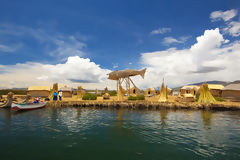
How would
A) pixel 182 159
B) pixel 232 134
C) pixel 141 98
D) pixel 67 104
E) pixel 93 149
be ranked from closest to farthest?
pixel 182 159 < pixel 93 149 < pixel 232 134 < pixel 67 104 < pixel 141 98

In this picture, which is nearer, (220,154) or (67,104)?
(220,154)

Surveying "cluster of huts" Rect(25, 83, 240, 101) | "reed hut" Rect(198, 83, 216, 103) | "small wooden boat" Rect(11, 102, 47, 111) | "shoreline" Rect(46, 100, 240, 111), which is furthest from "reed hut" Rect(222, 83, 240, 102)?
"small wooden boat" Rect(11, 102, 47, 111)

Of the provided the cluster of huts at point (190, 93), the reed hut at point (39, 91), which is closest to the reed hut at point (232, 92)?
the cluster of huts at point (190, 93)

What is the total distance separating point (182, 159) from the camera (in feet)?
19.4

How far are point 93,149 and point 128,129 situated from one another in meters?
3.85

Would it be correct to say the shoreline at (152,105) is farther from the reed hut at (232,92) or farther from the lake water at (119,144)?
the lake water at (119,144)

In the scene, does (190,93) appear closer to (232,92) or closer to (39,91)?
(232,92)

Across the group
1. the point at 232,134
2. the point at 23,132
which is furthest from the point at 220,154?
the point at 23,132

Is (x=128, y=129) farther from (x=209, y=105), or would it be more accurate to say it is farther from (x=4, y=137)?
(x=209, y=105)

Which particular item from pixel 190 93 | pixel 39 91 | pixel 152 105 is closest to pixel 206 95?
pixel 152 105

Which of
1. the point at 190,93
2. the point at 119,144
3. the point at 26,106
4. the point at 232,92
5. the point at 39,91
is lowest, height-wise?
the point at 119,144

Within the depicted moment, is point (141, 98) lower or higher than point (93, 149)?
higher

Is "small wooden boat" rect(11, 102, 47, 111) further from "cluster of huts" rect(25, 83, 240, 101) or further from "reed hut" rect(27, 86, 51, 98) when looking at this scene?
"reed hut" rect(27, 86, 51, 98)

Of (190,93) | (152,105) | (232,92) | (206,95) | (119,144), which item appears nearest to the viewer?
(119,144)
